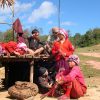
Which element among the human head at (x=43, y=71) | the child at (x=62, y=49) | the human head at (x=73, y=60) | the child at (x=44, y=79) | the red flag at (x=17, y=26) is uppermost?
the red flag at (x=17, y=26)

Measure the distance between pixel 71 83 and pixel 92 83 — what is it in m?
3.44

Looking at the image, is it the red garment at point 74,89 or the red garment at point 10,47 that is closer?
the red garment at point 74,89

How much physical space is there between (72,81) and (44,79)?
1.36 meters

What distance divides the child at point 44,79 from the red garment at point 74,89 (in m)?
0.96

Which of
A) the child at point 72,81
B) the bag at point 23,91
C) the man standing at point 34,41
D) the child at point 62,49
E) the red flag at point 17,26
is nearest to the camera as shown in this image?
the child at point 72,81

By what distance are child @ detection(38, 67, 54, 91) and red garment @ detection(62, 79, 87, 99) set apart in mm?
960

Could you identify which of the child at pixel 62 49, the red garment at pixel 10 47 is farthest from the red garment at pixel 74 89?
the red garment at pixel 10 47

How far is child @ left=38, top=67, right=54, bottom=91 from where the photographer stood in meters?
9.64

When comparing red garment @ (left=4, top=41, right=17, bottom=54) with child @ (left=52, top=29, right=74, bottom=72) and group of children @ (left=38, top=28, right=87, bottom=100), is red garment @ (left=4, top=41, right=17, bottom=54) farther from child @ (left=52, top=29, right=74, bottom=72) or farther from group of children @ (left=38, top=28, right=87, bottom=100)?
child @ (left=52, top=29, right=74, bottom=72)

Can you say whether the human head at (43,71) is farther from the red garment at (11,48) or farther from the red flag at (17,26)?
the red flag at (17,26)

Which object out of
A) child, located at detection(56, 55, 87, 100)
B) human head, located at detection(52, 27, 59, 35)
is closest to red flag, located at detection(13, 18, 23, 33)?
human head, located at detection(52, 27, 59, 35)

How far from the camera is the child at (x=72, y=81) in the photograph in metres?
8.45

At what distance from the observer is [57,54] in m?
9.45

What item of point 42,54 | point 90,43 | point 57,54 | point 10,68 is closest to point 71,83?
point 57,54
